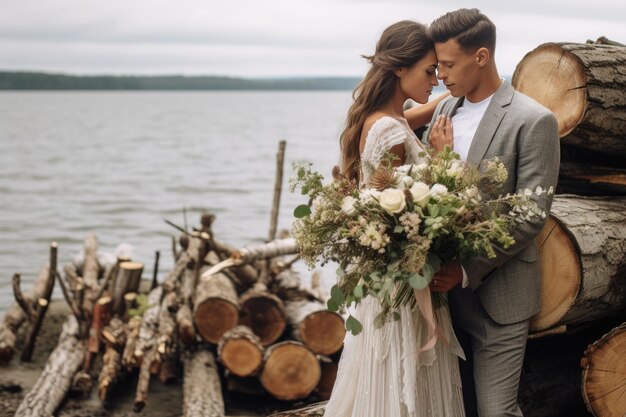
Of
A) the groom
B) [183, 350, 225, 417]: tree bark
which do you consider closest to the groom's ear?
the groom

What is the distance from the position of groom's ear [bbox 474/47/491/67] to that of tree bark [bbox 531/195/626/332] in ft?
2.76

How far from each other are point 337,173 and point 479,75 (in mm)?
823

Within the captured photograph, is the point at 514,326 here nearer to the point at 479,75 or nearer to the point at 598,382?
the point at 598,382

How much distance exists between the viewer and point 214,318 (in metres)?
8.09

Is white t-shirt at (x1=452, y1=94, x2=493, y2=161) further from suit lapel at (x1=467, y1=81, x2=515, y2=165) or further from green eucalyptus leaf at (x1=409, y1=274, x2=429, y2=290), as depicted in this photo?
green eucalyptus leaf at (x1=409, y1=274, x2=429, y2=290)

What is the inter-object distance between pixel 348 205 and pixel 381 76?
2.71 feet

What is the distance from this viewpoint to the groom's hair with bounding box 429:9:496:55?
3.92m

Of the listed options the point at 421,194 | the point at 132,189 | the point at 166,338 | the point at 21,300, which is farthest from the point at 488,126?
the point at 132,189

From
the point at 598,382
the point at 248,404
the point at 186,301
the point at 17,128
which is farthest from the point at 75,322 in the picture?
the point at 17,128

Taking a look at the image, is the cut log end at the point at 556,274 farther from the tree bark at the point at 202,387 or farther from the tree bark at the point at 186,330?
the tree bark at the point at 186,330

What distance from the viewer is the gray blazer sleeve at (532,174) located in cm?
381

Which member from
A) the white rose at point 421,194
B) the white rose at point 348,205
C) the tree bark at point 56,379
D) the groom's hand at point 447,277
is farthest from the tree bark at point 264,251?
the white rose at point 421,194

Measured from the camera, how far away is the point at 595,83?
15.6ft

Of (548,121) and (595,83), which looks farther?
(595,83)
